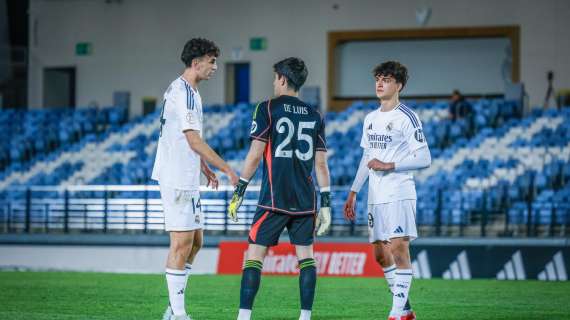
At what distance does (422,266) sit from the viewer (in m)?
16.7

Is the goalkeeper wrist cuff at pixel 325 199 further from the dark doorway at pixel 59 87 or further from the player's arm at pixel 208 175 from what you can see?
the dark doorway at pixel 59 87

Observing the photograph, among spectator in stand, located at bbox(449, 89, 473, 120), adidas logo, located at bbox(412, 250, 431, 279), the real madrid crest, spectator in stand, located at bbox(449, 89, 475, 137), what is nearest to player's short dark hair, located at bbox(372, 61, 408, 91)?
the real madrid crest

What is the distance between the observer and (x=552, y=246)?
1620cm

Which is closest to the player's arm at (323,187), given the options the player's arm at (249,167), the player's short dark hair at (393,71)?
the player's arm at (249,167)

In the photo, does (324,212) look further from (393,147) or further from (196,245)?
(196,245)

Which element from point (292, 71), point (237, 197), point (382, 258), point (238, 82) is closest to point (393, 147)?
point (382, 258)

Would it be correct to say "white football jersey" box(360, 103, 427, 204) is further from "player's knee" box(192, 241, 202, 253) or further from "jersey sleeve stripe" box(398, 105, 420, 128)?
"player's knee" box(192, 241, 202, 253)

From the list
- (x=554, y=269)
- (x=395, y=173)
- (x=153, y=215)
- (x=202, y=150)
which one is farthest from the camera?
(x=153, y=215)

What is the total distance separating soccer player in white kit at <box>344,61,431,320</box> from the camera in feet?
28.8

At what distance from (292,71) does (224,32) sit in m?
20.7

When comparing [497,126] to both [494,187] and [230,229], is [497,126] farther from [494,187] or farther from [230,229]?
[230,229]

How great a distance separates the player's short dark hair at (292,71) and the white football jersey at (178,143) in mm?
743

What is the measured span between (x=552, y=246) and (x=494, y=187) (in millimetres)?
2874

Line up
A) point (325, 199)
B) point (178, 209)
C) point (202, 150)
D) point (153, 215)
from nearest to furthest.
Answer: point (202, 150) < point (178, 209) < point (325, 199) < point (153, 215)
